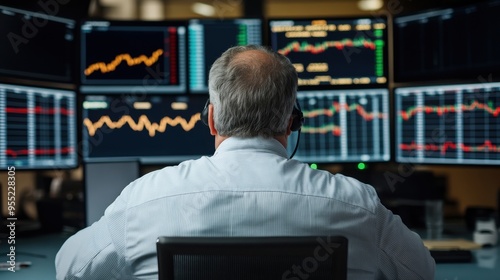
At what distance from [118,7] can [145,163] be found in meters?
1.26

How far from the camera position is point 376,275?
105cm

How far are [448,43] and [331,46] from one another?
1.29 ft

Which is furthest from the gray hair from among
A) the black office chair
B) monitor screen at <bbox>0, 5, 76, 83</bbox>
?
monitor screen at <bbox>0, 5, 76, 83</bbox>

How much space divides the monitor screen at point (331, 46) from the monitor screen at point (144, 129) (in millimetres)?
361

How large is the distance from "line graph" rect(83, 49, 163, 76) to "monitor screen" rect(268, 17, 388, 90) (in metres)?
0.41

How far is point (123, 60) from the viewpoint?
2.04 metres

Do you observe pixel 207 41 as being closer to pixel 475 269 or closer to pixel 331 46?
pixel 331 46

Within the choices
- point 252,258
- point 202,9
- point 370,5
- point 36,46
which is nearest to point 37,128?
point 36,46

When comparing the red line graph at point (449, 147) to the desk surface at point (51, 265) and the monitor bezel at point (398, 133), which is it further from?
the desk surface at point (51, 265)

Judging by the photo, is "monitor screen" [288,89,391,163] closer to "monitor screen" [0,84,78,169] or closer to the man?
"monitor screen" [0,84,78,169]

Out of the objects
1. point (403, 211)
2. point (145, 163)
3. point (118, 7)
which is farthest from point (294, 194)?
point (118, 7)

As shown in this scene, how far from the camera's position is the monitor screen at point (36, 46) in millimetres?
1811

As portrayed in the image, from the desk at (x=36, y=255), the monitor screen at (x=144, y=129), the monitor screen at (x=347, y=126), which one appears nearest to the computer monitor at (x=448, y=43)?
the monitor screen at (x=347, y=126)

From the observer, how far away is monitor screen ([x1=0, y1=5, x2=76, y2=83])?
1.81m
